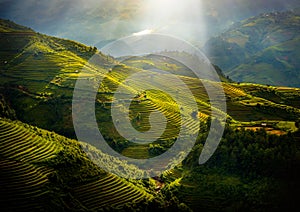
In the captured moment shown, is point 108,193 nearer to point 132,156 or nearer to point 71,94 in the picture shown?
point 132,156

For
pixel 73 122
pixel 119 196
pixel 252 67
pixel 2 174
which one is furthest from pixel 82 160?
pixel 252 67

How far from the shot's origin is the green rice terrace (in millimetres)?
34875

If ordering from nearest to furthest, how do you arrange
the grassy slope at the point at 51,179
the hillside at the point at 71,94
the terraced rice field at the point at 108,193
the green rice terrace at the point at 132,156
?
the grassy slope at the point at 51,179 < the green rice terrace at the point at 132,156 < the terraced rice field at the point at 108,193 < the hillside at the point at 71,94

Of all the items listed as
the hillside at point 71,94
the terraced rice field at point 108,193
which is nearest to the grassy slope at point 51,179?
the terraced rice field at point 108,193

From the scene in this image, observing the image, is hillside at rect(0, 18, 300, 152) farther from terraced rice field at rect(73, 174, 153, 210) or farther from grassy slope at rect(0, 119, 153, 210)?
terraced rice field at rect(73, 174, 153, 210)

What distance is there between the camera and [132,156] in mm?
49375

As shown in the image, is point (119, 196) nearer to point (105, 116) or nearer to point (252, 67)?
point (105, 116)

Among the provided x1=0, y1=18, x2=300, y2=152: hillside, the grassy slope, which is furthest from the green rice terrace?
x1=0, y1=18, x2=300, y2=152: hillside

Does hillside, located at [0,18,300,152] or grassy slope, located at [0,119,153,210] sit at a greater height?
hillside, located at [0,18,300,152]

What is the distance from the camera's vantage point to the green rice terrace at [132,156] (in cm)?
3488

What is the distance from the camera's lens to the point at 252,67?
196 m

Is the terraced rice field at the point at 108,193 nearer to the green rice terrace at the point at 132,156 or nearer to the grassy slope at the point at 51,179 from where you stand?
the grassy slope at the point at 51,179

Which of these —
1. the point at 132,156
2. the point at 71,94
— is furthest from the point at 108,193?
the point at 71,94

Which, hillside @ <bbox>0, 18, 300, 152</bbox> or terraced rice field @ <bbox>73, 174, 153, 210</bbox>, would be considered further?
hillside @ <bbox>0, 18, 300, 152</bbox>
